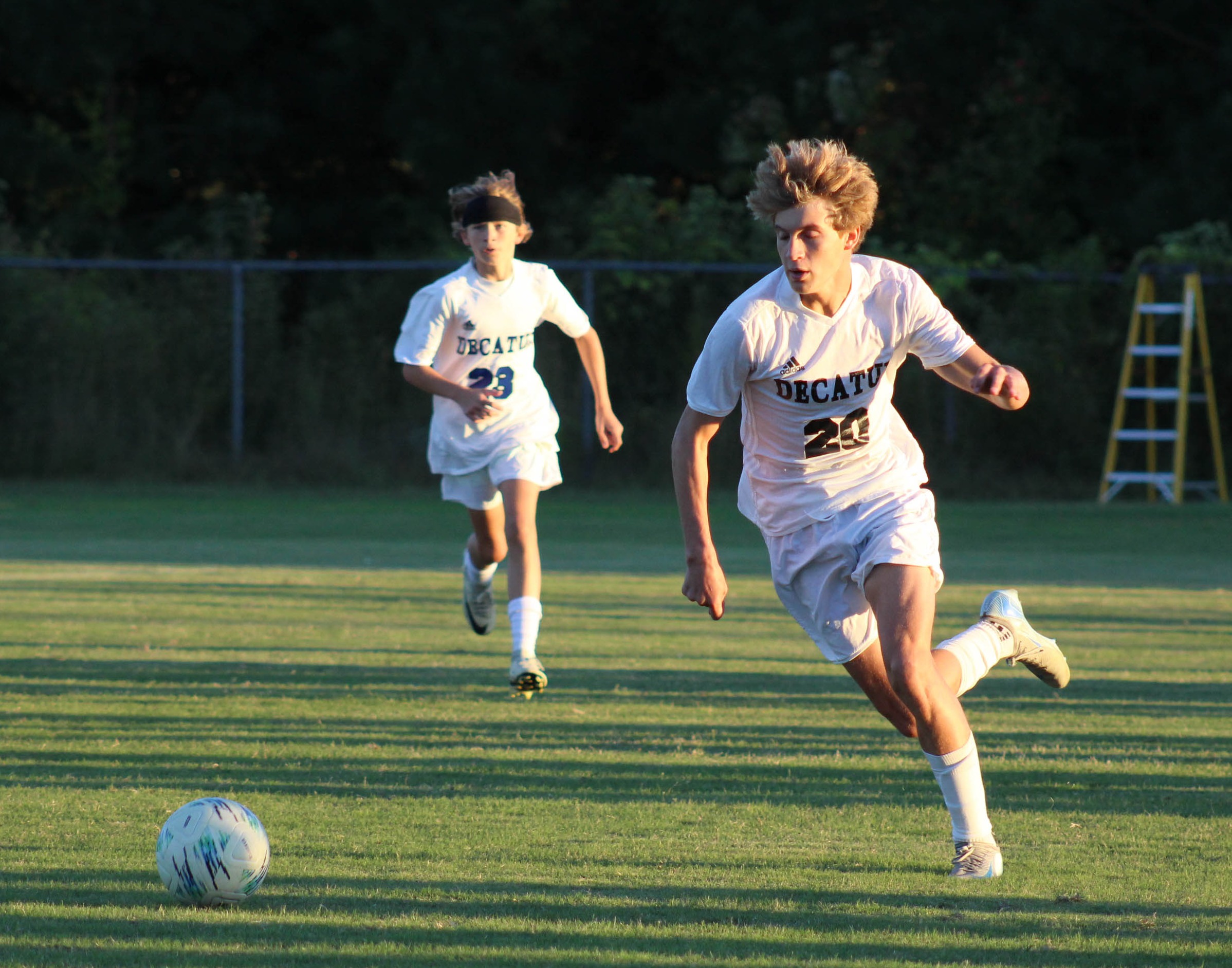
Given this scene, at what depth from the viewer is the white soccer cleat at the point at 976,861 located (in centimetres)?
429

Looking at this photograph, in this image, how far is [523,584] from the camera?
24.3ft

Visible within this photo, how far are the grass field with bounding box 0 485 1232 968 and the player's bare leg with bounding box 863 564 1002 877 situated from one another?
0.44 feet

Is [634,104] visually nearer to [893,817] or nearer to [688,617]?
[688,617]

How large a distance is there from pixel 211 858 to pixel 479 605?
4.65 m

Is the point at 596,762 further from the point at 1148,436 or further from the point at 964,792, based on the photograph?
the point at 1148,436

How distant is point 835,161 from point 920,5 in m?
21.1

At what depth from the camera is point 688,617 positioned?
9859 millimetres

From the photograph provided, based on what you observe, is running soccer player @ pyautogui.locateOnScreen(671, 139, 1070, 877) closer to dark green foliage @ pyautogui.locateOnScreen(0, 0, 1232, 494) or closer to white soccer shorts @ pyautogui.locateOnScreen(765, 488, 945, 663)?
white soccer shorts @ pyautogui.locateOnScreen(765, 488, 945, 663)

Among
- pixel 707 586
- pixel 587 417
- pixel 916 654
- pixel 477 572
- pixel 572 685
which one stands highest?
pixel 707 586

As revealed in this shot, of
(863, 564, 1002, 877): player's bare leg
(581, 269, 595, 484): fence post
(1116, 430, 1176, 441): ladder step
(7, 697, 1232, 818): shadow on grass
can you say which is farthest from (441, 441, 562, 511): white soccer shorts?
(1116, 430, 1176, 441): ladder step

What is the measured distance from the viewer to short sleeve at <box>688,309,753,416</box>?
4516 millimetres

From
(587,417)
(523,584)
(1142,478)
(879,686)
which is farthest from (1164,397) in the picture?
(879,686)

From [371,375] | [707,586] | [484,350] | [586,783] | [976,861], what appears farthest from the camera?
[371,375]

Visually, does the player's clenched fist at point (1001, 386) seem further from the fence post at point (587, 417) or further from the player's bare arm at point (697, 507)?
the fence post at point (587, 417)
